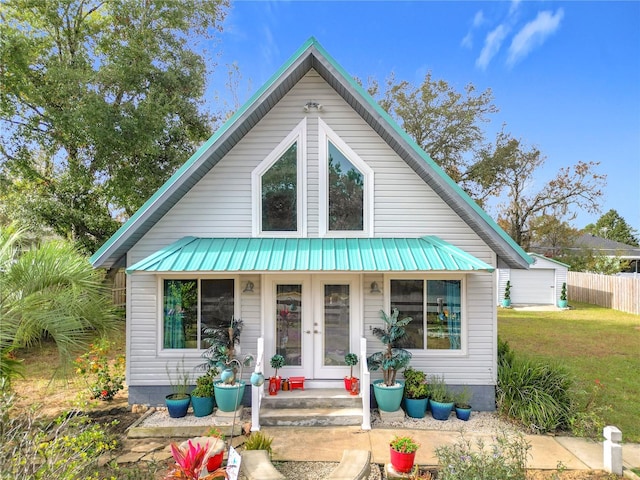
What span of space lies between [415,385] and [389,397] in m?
0.65

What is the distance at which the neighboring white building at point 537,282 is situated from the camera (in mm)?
23516

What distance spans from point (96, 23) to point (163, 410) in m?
16.7

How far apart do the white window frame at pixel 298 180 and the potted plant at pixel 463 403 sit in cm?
459

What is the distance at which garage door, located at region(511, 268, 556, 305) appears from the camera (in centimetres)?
2400

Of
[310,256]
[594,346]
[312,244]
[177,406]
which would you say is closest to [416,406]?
[310,256]

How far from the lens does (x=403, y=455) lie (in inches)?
208

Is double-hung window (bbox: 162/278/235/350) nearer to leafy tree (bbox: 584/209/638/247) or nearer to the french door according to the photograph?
the french door

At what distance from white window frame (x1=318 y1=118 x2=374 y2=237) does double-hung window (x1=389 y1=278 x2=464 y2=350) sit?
1.48 m

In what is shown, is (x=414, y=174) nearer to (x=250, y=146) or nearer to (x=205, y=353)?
(x=250, y=146)

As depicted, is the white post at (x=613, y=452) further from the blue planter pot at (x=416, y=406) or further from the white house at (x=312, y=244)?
the blue planter pot at (x=416, y=406)

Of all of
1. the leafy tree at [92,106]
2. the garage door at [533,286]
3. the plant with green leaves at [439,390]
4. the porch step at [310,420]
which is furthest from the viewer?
the garage door at [533,286]

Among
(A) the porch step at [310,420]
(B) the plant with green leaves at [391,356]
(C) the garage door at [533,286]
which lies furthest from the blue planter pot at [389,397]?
(C) the garage door at [533,286]

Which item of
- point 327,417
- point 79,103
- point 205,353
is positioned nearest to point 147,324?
point 205,353

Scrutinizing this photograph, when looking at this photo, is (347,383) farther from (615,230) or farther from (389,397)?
(615,230)
